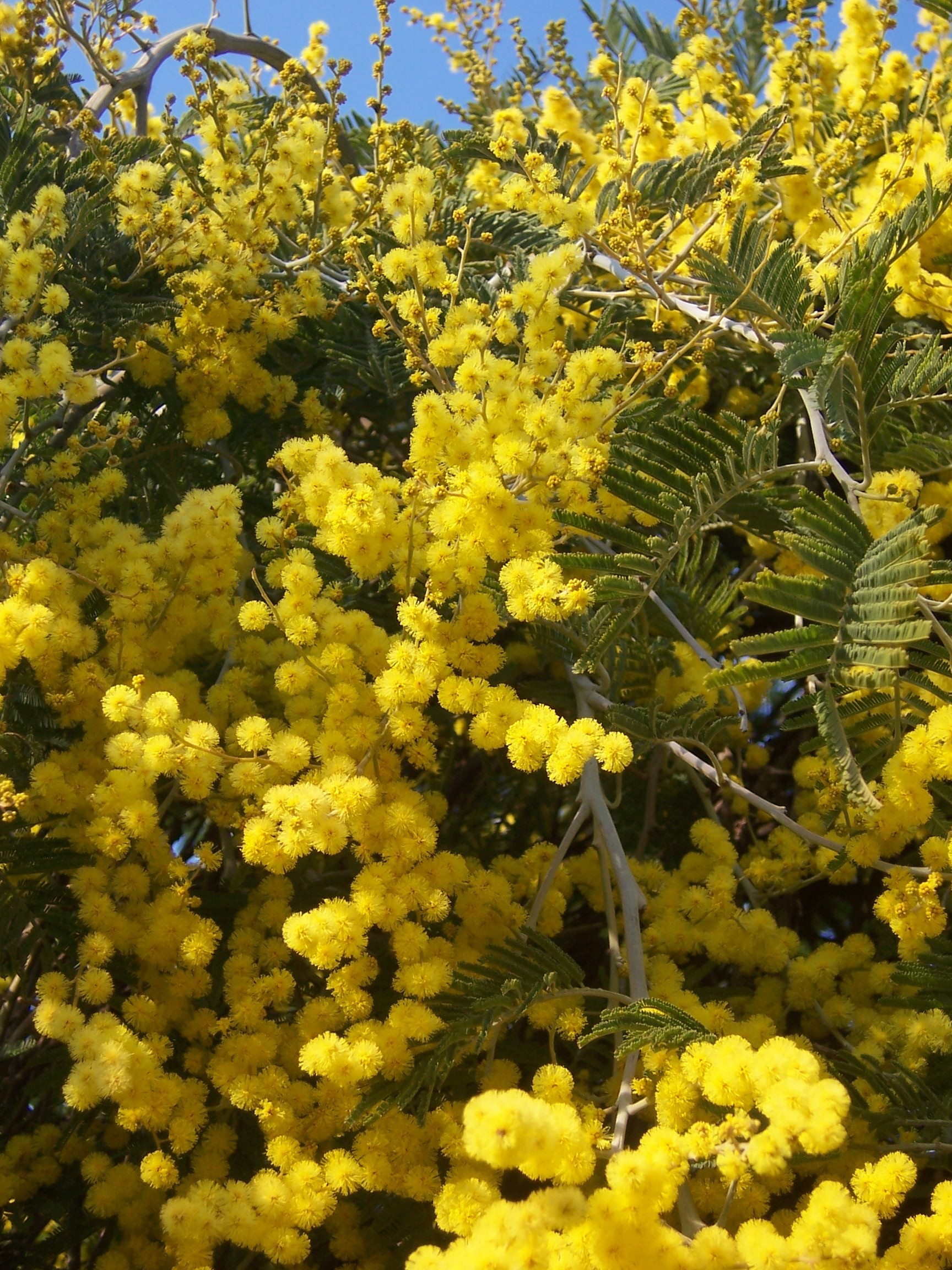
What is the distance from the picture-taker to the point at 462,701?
1903 mm

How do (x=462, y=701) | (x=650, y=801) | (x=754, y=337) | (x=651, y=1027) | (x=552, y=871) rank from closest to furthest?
(x=651, y=1027), (x=462, y=701), (x=552, y=871), (x=754, y=337), (x=650, y=801)

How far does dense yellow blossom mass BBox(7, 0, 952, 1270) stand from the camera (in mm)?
1698

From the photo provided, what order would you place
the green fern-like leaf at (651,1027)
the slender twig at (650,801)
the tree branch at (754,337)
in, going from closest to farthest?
the green fern-like leaf at (651,1027) → the tree branch at (754,337) → the slender twig at (650,801)

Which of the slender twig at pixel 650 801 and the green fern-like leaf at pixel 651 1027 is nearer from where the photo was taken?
the green fern-like leaf at pixel 651 1027

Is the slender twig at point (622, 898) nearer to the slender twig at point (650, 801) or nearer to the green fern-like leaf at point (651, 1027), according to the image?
the green fern-like leaf at point (651, 1027)

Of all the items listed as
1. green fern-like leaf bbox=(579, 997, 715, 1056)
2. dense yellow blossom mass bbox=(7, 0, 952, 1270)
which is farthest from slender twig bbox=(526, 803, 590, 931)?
green fern-like leaf bbox=(579, 997, 715, 1056)

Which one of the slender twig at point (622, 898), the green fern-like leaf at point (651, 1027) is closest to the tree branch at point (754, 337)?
the slender twig at point (622, 898)

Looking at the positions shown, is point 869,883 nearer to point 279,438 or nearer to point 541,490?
point 541,490

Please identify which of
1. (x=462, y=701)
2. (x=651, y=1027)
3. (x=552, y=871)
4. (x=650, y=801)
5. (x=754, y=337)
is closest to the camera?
(x=651, y=1027)

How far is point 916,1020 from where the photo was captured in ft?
6.29

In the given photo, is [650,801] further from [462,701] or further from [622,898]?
[462,701]

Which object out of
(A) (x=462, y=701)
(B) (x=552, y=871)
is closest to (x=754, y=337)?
(A) (x=462, y=701)

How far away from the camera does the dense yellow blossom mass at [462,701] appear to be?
170 centimetres

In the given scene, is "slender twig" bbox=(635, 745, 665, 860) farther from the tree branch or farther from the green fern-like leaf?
the green fern-like leaf
